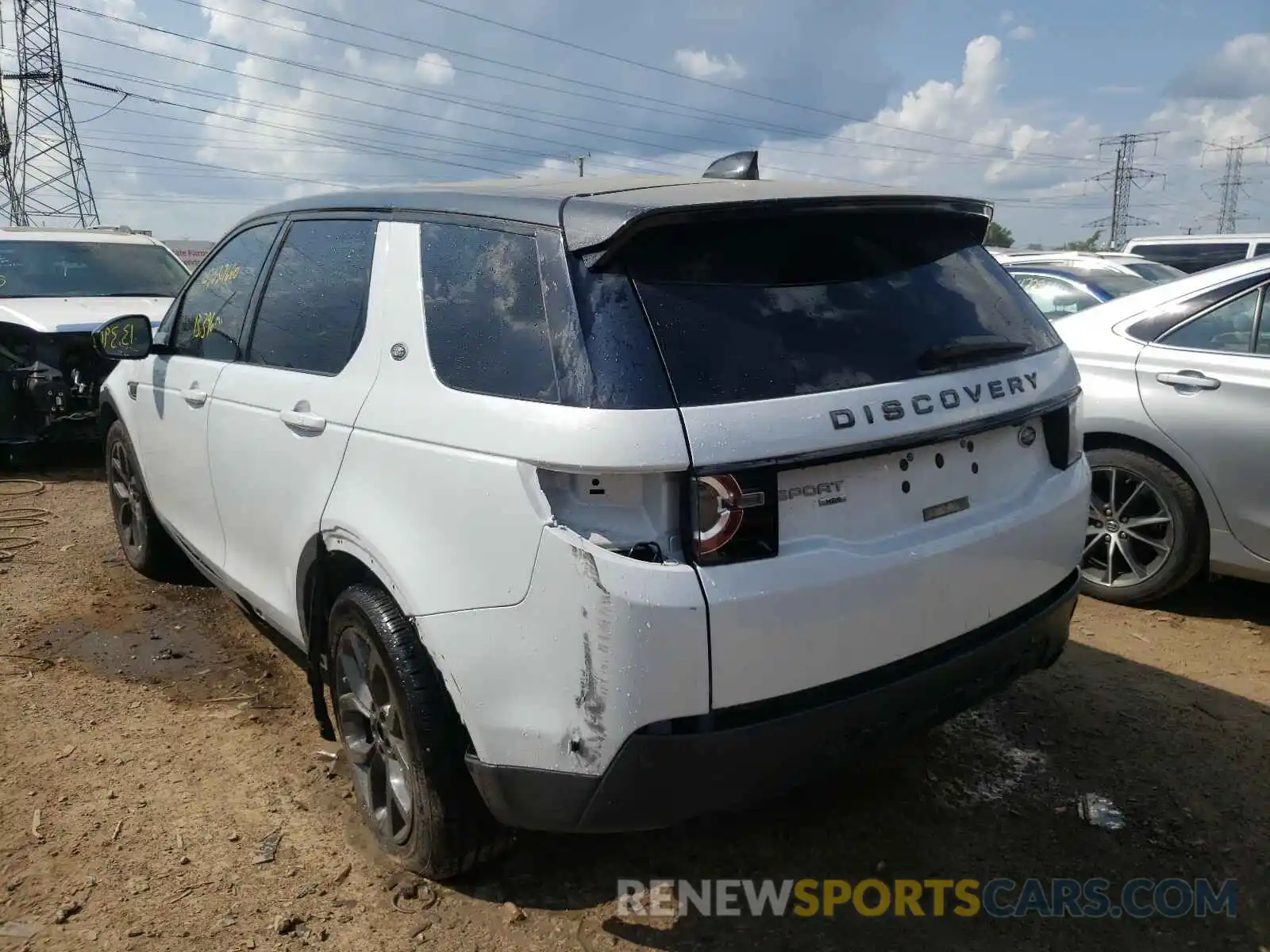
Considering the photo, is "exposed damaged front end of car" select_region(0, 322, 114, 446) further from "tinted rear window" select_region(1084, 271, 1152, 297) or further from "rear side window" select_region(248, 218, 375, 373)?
"tinted rear window" select_region(1084, 271, 1152, 297)

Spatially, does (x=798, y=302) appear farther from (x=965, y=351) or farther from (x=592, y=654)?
(x=592, y=654)

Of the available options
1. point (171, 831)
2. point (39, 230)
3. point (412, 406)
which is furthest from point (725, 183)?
point (39, 230)

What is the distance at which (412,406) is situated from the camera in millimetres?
2508

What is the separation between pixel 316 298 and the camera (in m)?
3.13

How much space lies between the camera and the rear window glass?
2182 mm

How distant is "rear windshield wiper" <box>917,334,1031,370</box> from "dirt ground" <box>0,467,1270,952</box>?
1004 millimetres

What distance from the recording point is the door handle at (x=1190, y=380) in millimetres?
4262

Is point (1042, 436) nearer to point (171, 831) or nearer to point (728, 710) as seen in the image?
point (728, 710)

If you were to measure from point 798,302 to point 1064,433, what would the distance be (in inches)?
41.3

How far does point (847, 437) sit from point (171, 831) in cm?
232

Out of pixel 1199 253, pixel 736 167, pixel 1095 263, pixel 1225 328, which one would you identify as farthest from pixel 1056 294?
pixel 1199 253

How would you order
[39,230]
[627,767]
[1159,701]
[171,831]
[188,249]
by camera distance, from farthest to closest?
1. [188,249]
2. [39,230]
3. [1159,701]
4. [171,831]
5. [627,767]

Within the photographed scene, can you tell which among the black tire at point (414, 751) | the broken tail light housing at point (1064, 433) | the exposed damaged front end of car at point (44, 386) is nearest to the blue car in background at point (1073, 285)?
the broken tail light housing at point (1064, 433)

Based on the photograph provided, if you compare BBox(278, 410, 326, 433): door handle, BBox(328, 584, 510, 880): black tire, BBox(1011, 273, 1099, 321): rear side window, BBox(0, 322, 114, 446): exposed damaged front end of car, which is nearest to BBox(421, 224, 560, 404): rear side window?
BBox(278, 410, 326, 433): door handle
